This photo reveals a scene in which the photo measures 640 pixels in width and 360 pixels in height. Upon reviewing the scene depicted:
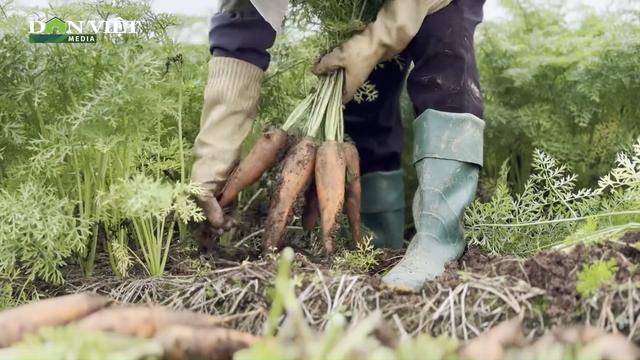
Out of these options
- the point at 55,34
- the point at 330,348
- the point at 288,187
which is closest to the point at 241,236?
the point at 288,187

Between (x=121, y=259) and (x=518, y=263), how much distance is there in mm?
856

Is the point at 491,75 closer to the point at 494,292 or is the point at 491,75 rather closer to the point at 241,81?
the point at 241,81

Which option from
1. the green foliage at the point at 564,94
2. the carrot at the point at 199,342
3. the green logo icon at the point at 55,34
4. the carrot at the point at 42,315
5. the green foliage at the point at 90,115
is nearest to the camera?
the carrot at the point at 199,342

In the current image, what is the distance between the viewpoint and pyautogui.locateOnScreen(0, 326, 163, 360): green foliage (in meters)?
1.03

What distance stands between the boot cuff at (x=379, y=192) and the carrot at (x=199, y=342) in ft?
3.41

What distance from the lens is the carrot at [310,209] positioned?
204cm

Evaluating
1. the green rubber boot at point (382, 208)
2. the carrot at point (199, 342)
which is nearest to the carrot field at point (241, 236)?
the carrot at point (199, 342)

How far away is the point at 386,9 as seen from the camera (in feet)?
6.35

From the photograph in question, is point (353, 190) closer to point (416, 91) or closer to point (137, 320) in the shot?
point (416, 91)

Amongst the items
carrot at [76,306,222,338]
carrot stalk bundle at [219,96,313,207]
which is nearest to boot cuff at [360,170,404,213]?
carrot stalk bundle at [219,96,313,207]

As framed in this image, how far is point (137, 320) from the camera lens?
135 centimetres

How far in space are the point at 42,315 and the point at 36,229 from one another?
1.13 feet

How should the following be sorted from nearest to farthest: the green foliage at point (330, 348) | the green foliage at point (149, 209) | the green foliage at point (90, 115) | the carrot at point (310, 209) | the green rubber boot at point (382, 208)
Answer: the green foliage at point (330, 348) → the green foliage at point (149, 209) → the green foliage at point (90, 115) → the carrot at point (310, 209) → the green rubber boot at point (382, 208)

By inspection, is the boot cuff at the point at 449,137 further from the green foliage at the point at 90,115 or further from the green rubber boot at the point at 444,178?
the green foliage at the point at 90,115
